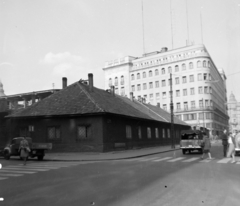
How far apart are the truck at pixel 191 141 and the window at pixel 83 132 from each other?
8952 mm

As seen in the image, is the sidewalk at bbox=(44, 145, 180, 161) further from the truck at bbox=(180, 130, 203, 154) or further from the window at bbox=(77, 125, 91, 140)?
the truck at bbox=(180, 130, 203, 154)

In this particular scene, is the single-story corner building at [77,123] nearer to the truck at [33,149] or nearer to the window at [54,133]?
the window at [54,133]

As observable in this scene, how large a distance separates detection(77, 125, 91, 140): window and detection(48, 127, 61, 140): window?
2.26 m

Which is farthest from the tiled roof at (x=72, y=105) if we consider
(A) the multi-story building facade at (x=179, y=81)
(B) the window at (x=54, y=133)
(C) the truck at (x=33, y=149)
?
(A) the multi-story building facade at (x=179, y=81)

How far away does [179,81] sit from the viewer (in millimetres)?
82312

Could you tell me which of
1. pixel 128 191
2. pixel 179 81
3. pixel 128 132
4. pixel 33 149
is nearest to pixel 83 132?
pixel 128 132

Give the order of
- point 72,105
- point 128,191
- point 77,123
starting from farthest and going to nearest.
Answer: point 72,105 → point 77,123 → point 128,191

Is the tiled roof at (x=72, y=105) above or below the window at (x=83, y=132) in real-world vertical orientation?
above

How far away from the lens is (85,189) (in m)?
8.77

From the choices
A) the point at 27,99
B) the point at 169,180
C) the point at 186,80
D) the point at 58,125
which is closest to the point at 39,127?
the point at 58,125

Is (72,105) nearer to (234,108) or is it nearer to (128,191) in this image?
A: (128,191)

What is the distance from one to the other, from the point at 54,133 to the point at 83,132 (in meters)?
3.35

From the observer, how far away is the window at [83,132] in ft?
91.6

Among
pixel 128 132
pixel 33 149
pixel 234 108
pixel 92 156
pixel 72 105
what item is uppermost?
pixel 234 108
